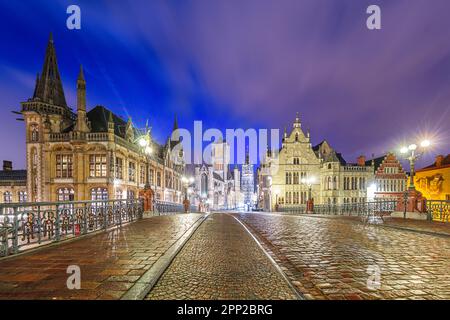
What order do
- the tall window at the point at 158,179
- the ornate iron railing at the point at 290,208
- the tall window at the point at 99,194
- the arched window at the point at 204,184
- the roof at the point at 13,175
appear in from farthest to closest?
the arched window at the point at 204,184
the tall window at the point at 158,179
the ornate iron railing at the point at 290,208
the roof at the point at 13,175
the tall window at the point at 99,194

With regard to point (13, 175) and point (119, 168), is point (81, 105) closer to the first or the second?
point (119, 168)

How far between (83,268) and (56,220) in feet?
10.5

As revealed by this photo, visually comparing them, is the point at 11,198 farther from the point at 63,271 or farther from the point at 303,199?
the point at 303,199

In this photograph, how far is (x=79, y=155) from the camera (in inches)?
1077

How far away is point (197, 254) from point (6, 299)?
11.2 ft

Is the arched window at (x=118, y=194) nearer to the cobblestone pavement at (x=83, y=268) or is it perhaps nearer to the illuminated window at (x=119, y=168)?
the illuminated window at (x=119, y=168)

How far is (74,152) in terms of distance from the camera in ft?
90.5

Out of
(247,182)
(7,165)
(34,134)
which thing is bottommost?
(247,182)

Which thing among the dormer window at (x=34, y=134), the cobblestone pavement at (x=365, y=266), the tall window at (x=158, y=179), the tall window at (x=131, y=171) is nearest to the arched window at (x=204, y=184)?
the tall window at (x=158, y=179)

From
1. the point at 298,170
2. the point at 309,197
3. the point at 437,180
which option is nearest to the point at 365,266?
the point at 309,197

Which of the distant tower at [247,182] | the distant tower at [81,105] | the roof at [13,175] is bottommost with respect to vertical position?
the distant tower at [247,182]

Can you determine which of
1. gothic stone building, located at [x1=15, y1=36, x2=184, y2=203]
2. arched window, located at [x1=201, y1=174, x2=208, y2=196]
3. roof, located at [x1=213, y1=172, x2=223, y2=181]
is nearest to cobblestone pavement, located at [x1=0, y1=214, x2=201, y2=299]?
gothic stone building, located at [x1=15, y1=36, x2=184, y2=203]

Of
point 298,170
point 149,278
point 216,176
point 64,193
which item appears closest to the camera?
point 149,278

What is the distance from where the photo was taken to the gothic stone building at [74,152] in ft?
89.6
